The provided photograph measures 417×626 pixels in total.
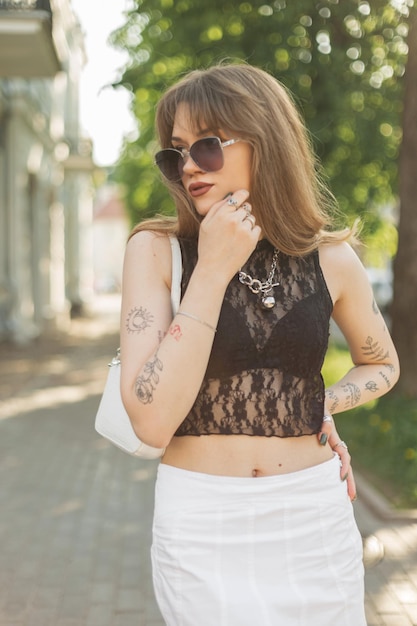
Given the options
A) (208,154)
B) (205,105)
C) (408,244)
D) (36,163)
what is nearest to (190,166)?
(208,154)

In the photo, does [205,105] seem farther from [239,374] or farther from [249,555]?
[249,555]

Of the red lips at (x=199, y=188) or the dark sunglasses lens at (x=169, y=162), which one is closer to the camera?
the red lips at (x=199, y=188)

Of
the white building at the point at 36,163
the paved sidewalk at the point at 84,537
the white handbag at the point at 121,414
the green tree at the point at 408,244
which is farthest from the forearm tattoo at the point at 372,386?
the white building at the point at 36,163

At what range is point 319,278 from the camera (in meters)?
2.11

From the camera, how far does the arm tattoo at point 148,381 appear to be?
175 cm

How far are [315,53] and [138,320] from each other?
8.60 m

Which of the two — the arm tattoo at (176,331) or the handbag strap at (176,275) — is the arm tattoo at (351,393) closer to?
the handbag strap at (176,275)

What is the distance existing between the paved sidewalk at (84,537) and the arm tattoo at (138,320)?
8.67ft

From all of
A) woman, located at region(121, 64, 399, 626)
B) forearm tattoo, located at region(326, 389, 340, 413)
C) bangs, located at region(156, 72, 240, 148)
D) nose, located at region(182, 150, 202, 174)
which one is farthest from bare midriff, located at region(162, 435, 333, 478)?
bangs, located at region(156, 72, 240, 148)

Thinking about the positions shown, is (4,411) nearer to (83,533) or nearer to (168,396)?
(83,533)

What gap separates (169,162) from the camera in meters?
2.10

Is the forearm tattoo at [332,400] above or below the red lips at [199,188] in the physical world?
below

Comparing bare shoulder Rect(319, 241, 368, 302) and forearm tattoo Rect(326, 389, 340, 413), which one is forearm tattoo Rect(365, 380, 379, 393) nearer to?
forearm tattoo Rect(326, 389, 340, 413)

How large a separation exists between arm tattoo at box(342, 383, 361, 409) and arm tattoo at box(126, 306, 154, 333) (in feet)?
2.41
